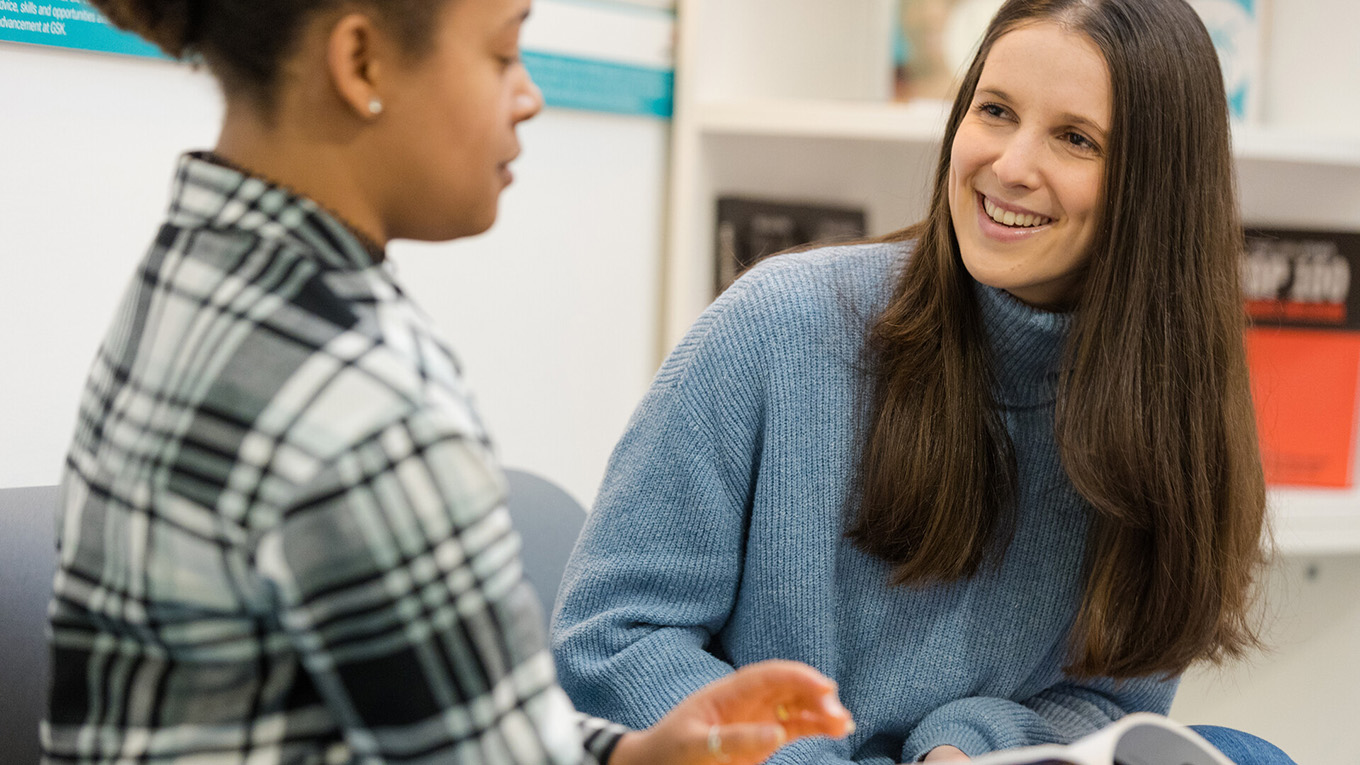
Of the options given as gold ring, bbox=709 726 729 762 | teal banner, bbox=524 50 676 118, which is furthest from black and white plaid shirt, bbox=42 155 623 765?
teal banner, bbox=524 50 676 118

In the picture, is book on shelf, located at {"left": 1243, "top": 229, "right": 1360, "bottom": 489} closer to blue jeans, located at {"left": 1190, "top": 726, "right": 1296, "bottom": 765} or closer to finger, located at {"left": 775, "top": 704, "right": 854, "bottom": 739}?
blue jeans, located at {"left": 1190, "top": 726, "right": 1296, "bottom": 765}

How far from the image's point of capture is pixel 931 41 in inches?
74.7

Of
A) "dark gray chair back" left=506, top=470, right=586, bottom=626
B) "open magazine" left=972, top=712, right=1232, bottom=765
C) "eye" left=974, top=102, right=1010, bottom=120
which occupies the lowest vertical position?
"dark gray chair back" left=506, top=470, right=586, bottom=626

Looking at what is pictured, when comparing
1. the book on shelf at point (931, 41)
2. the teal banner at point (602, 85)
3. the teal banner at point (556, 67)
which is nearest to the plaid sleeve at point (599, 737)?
the teal banner at point (556, 67)

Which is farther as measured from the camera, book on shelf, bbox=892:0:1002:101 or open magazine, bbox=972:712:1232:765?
book on shelf, bbox=892:0:1002:101

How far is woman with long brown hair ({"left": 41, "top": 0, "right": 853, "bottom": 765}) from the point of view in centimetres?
50

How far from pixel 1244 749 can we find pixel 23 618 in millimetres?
1052

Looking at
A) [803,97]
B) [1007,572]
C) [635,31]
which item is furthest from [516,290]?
[1007,572]

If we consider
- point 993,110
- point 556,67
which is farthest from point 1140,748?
point 556,67

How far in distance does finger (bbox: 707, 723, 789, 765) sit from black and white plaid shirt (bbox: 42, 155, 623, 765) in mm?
112

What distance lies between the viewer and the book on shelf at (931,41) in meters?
1.89

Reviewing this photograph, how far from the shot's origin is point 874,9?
197 centimetres

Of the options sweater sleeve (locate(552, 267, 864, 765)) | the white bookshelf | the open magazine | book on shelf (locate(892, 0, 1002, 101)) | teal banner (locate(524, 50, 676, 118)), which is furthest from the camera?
book on shelf (locate(892, 0, 1002, 101))

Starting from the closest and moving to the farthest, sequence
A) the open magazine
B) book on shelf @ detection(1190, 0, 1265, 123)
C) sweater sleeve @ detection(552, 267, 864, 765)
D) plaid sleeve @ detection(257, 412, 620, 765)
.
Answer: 1. plaid sleeve @ detection(257, 412, 620, 765)
2. the open magazine
3. sweater sleeve @ detection(552, 267, 864, 765)
4. book on shelf @ detection(1190, 0, 1265, 123)
